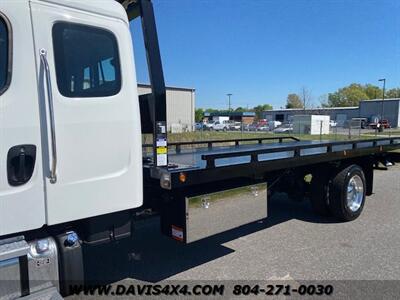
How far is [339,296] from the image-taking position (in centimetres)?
349

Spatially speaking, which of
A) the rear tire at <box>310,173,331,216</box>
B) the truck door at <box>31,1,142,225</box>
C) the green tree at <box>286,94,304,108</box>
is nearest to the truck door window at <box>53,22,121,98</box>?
the truck door at <box>31,1,142,225</box>

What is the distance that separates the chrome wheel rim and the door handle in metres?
4.83

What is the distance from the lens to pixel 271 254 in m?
4.49

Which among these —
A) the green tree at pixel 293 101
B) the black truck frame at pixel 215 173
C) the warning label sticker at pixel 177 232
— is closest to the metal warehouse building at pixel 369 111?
the green tree at pixel 293 101

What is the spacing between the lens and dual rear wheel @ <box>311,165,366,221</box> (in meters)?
5.50

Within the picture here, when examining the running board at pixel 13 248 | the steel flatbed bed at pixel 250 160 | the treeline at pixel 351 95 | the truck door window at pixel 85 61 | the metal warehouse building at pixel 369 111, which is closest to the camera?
the running board at pixel 13 248

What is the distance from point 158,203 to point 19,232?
4.69 feet

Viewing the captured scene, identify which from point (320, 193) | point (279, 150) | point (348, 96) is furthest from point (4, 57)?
point (348, 96)

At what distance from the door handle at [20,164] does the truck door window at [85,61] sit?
1.56 ft

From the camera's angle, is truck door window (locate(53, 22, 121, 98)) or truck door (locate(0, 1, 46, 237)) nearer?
truck door (locate(0, 1, 46, 237))

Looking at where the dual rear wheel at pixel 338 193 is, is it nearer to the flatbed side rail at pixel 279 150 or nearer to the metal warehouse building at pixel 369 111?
the flatbed side rail at pixel 279 150

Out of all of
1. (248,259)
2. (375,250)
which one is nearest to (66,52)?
(248,259)

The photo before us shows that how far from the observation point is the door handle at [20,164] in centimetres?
233

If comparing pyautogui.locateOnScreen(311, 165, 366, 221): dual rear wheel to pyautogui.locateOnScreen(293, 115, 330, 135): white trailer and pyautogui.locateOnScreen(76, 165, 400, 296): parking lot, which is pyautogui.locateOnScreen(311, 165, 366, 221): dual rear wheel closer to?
pyautogui.locateOnScreen(76, 165, 400, 296): parking lot
